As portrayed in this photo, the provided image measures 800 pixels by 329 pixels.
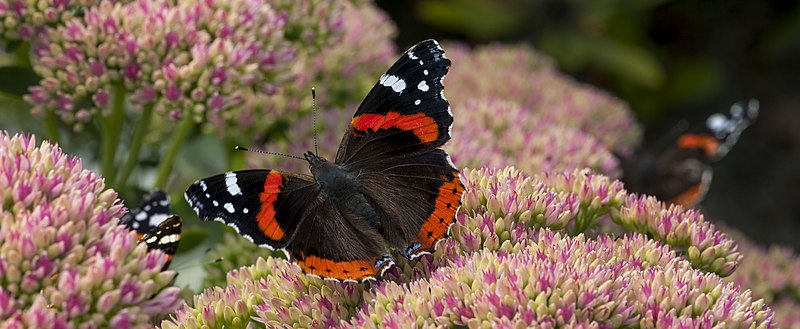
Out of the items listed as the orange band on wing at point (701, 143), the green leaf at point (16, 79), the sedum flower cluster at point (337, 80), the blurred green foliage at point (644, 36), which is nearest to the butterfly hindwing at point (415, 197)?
the sedum flower cluster at point (337, 80)

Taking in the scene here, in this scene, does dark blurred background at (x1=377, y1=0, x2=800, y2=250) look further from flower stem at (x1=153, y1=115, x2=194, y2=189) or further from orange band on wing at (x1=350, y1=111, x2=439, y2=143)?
orange band on wing at (x1=350, y1=111, x2=439, y2=143)

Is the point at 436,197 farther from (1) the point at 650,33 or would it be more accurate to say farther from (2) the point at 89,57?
(1) the point at 650,33

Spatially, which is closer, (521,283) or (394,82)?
(521,283)

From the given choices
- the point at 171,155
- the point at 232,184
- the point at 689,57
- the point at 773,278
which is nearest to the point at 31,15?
the point at 171,155

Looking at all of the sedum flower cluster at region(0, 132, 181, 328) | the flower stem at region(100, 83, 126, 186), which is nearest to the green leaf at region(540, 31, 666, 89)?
the flower stem at region(100, 83, 126, 186)

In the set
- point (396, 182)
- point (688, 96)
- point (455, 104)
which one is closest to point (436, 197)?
point (396, 182)

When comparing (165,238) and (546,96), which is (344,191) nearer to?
(165,238)
